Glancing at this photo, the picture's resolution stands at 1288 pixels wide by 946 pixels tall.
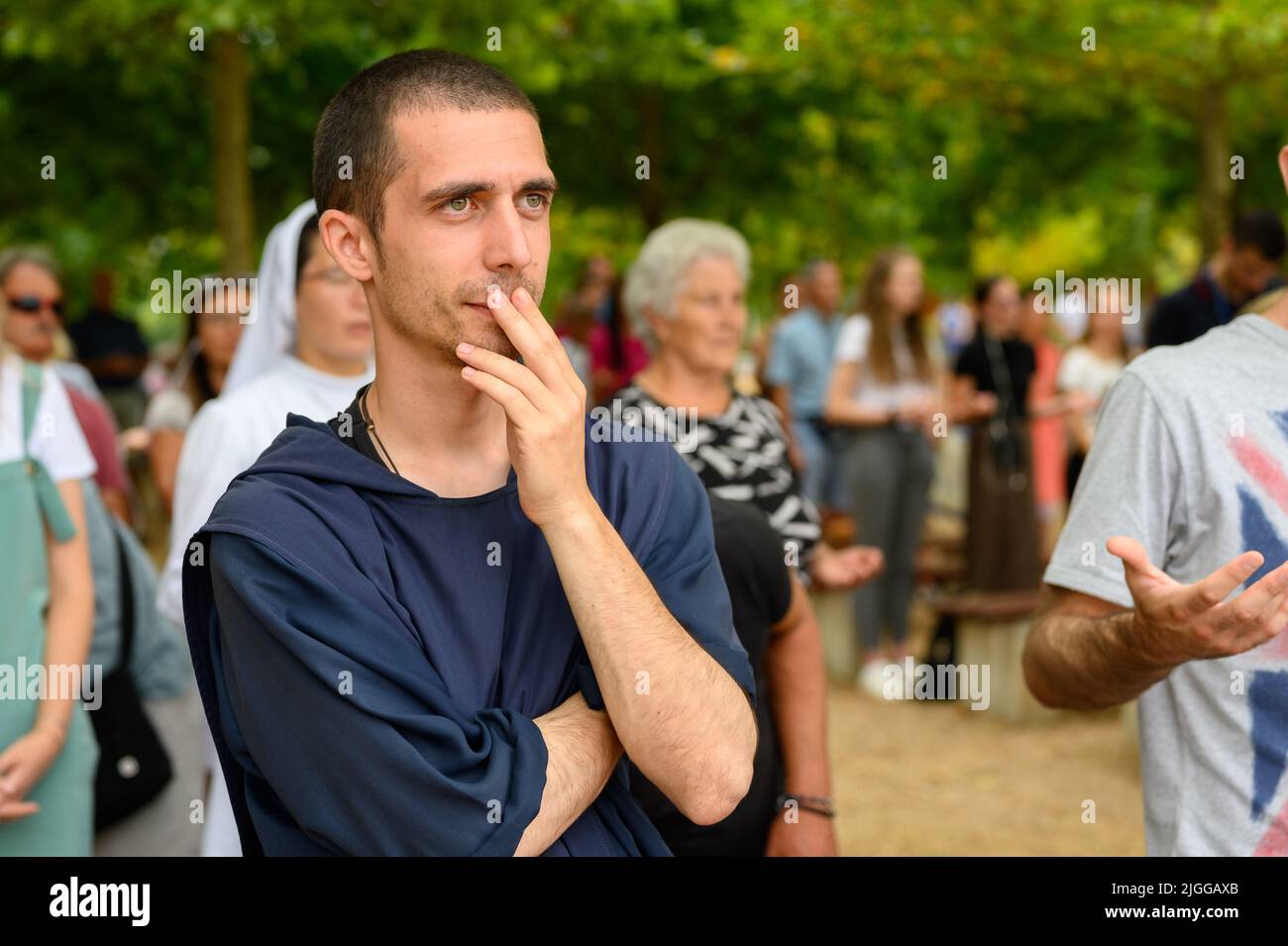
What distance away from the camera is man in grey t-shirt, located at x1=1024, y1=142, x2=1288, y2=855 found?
88.8 inches

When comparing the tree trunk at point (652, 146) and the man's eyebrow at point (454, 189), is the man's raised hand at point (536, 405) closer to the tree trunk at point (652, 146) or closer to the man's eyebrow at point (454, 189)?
the man's eyebrow at point (454, 189)

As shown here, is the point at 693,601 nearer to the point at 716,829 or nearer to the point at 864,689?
the point at 716,829

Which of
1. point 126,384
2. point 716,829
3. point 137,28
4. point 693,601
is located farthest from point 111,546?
point 126,384

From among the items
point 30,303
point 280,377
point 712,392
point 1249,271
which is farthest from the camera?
point 1249,271

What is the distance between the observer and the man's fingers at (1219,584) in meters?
1.87

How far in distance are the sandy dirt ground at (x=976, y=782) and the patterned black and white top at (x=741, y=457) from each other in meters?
2.26

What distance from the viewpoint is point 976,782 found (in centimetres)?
702

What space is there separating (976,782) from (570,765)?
5.52 meters

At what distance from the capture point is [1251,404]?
2.32 meters

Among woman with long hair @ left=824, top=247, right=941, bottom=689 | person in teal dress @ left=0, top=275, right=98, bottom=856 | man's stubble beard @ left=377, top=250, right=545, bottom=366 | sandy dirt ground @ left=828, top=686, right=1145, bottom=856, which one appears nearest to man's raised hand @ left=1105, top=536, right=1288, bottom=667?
man's stubble beard @ left=377, top=250, right=545, bottom=366

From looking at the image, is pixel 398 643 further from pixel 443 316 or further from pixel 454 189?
pixel 454 189

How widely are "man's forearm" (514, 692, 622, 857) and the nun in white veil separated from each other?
63.3 inches

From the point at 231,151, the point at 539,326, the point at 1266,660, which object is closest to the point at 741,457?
the point at 1266,660

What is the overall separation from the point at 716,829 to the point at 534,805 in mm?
1385
